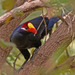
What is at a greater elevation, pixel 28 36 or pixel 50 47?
pixel 28 36

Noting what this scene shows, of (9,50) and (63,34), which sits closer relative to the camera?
(63,34)

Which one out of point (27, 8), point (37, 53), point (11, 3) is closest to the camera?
point (11, 3)

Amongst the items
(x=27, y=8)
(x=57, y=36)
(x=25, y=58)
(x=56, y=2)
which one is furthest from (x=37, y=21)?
(x=56, y=2)

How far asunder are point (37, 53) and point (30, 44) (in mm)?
216

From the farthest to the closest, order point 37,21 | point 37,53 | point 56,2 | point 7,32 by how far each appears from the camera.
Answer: point 7,32
point 37,21
point 37,53
point 56,2

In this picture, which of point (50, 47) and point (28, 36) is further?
point (28, 36)

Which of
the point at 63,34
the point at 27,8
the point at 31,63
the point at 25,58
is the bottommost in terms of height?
the point at 25,58

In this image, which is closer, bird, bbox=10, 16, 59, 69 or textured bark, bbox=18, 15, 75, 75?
textured bark, bbox=18, 15, 75, 75

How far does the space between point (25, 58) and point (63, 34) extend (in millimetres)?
713

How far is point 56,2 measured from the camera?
0.48m

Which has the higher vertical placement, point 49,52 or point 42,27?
point 42,27

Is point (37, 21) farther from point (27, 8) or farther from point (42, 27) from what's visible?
point (27, 8)

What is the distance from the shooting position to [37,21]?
68.5 inches

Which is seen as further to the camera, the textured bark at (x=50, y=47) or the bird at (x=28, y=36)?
the bird at (x=28, y=36)
